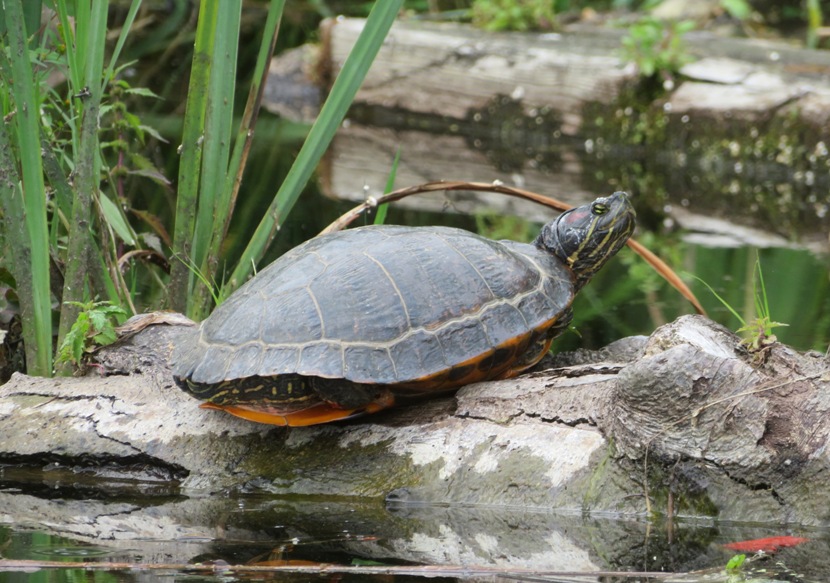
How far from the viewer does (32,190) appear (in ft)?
9.66

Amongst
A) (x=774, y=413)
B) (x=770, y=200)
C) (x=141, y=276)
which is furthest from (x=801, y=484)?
(x=770, y=200)

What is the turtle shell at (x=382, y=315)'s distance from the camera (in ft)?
8.95

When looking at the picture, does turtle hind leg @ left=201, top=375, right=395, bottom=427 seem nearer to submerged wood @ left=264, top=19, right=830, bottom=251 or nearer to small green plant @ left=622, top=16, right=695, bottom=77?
submerged wood @ left=264, top=19, right=830, bottom=251

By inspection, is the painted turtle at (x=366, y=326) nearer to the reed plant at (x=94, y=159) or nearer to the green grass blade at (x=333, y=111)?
the green grass blade at (x=333, y=111)

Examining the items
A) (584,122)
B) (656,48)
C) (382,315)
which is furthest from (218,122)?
(584,122)

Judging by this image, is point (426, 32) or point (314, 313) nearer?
point (314, 313)

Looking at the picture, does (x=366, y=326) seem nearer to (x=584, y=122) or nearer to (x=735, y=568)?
(x=735, y=568)

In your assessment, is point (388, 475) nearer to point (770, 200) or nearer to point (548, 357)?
point (548, 357)

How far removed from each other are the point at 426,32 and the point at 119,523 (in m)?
8.71

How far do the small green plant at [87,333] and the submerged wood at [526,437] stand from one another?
0.06 meters

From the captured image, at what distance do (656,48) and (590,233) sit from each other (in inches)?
249

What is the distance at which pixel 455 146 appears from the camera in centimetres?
997

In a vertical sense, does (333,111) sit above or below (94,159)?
above

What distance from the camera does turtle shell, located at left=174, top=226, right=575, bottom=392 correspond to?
2729mm
